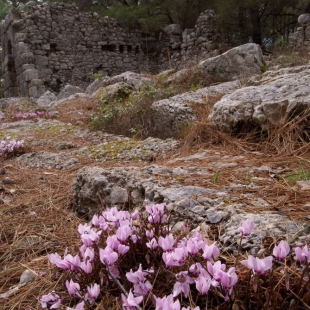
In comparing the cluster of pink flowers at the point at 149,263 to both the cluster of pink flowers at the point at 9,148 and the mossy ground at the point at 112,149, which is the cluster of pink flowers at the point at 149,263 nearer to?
the mossy ground at the point at 112,149

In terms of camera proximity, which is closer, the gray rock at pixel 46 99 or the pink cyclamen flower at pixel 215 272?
the pink cyclamen flower at pixel 215 272

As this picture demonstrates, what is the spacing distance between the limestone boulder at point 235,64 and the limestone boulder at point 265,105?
130 inches

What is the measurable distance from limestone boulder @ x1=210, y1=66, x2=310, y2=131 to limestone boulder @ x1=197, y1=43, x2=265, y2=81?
331cm

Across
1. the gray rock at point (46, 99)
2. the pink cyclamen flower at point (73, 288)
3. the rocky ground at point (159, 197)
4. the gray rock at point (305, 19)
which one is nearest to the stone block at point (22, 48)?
the gray rock at point (46, 99)

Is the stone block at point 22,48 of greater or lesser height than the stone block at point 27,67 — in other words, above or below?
above

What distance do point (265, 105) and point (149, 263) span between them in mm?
1904

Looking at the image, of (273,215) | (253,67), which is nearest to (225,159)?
(273,215)

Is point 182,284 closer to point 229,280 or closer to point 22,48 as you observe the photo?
point 229,280

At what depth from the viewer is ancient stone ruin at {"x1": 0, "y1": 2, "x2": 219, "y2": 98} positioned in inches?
571

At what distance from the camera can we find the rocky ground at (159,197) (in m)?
1.40

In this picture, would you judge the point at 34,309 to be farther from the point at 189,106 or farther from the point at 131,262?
the point at 189,106

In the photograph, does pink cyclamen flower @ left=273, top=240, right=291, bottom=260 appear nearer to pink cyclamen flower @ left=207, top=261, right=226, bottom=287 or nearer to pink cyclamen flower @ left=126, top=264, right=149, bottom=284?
pink cyclamen flower @ left=207, top=261, right=226, bottom=287

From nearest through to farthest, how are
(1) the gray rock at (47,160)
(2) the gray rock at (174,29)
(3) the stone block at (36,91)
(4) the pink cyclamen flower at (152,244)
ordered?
(4) the pink cyclamen flower at (152,244) < (1) the gray rock at (47,160) < (3) the stone block at (36,91) < (2) the gray rock at (174,29)

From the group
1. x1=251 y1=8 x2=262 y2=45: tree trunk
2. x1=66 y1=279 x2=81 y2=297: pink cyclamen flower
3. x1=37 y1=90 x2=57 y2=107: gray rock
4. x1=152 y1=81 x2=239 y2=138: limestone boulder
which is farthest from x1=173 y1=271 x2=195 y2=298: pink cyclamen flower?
x1=251 y1=8 x2=262 y2=45: tree trunk
